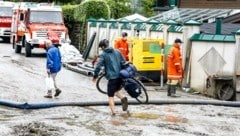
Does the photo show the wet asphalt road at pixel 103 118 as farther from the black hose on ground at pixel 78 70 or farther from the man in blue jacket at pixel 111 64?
the black hose on ground at pixel 78 70

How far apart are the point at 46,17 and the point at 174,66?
1631 centimetres

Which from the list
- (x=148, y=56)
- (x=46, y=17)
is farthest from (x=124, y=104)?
(x=46, y=17)

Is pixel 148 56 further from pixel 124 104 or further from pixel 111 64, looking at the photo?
pixel 111 64

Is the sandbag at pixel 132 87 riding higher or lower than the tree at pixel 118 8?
lower

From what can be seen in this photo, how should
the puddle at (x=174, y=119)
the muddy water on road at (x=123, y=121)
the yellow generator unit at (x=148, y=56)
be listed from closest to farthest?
1. the muddy water on road at (x=123, y=121)
2. the puddle at (x=174, y=119)
3. the yellow generator unit at (x=148, y=56)

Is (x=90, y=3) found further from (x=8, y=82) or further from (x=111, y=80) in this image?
(x=111, y=80)

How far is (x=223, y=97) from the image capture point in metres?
20.0

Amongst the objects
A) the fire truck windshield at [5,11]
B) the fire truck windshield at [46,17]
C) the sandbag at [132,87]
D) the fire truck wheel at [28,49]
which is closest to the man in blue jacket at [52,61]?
the sandbag at [132,87]

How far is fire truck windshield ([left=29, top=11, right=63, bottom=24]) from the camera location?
111ft

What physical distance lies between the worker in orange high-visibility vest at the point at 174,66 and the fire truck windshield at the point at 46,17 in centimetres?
1574

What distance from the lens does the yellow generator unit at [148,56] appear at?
22281 mm

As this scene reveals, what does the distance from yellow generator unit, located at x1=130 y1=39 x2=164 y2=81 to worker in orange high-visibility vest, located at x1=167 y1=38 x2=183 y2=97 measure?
10.1 ft

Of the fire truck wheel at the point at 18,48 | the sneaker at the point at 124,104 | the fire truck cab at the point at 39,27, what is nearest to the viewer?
the sneaker at the point at 124,104

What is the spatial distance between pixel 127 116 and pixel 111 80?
906mm
